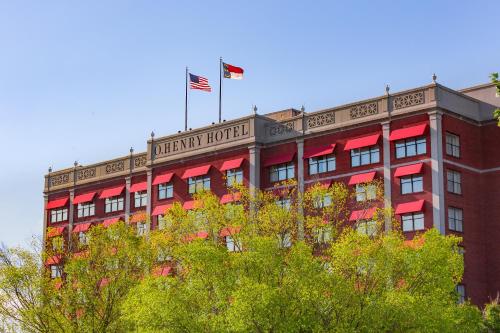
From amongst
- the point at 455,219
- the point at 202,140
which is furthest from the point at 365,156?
the point at 202,140

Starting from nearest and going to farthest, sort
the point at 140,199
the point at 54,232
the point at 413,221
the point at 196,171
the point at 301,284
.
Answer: the point at 301,284 < the point at 413,221 < the point at 54,232 < the point at 196,171 < the point at 140,199

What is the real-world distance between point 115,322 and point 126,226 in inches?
245

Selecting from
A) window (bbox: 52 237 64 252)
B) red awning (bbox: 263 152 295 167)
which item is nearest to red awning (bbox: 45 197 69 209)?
red awning (bbox: 263 152 295 167)

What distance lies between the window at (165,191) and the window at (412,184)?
70.6 ft

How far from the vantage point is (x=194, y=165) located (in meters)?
74.1

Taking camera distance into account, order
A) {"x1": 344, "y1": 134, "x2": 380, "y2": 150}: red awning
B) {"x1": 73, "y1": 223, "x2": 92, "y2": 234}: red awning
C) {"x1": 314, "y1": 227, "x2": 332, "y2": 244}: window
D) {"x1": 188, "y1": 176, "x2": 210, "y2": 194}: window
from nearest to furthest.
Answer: {"x1": 314, "y1": 227, "x2": 332, "y2": 244}: window → {"x1": 344, "y1": 134, "x2": 380, "y2": 150}: red awning → {"x1": 188, "y1": 176, "x2": 210, "y2": 194}: window → {"x1": 73, "y1": 223, "x2": 92, "y2": 234}: red awning

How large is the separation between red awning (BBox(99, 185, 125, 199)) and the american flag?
483 inches

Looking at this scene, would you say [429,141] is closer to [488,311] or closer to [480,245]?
[480,245]

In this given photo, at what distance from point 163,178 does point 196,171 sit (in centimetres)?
390

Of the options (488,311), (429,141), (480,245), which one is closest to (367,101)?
(429,141)

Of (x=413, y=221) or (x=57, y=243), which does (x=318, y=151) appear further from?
(x=57, y=243)

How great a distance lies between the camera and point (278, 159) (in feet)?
224

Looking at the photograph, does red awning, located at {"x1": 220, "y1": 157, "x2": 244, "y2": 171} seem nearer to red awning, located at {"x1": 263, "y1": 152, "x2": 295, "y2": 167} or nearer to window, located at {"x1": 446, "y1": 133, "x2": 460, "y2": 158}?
red awning, located at {"x1": 263, "y1": 152, "x2": 295, "y2": 167}

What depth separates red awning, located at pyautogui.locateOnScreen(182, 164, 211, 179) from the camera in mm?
72312
